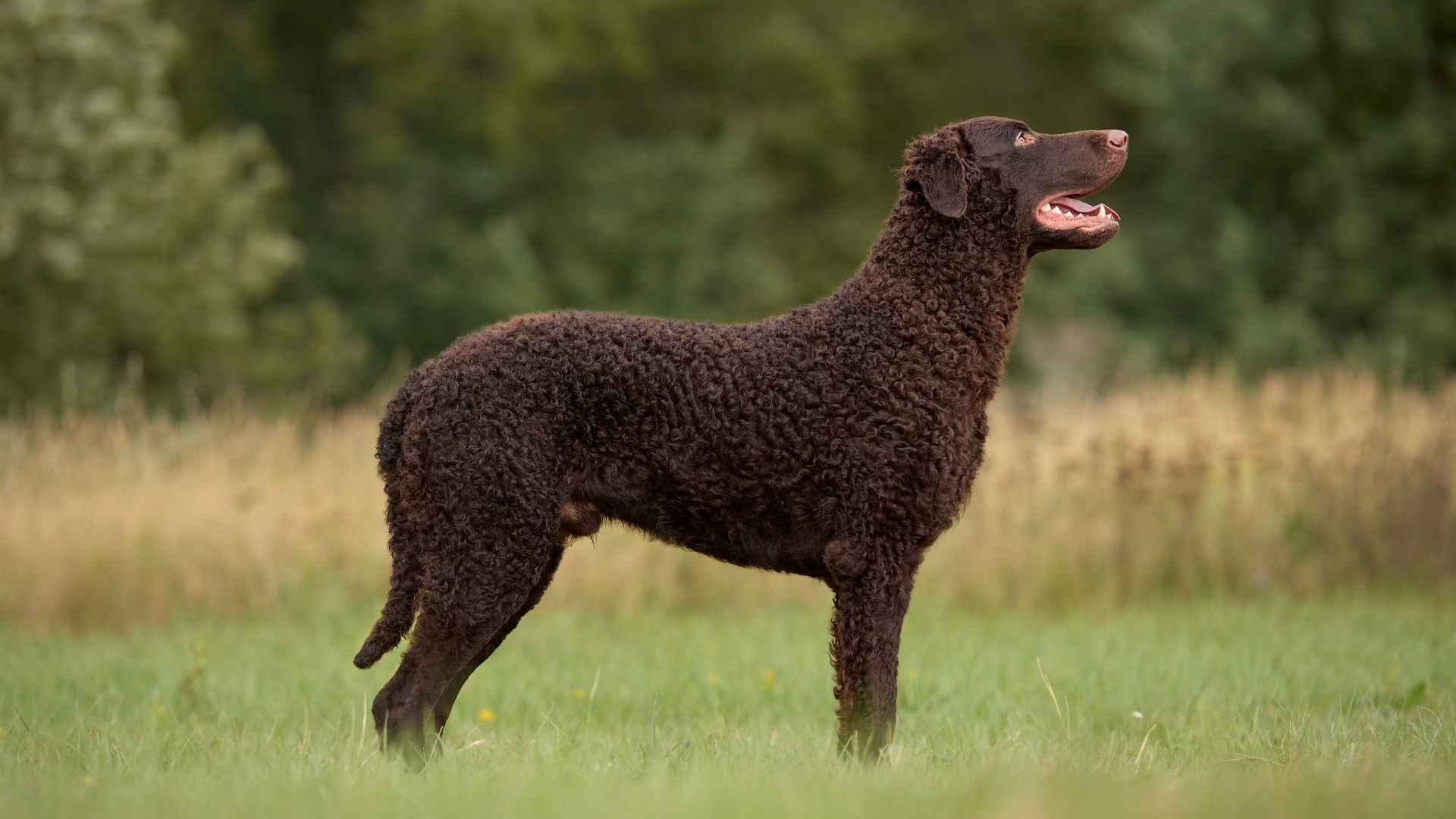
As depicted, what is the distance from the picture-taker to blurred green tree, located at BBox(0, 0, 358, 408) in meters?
17.2

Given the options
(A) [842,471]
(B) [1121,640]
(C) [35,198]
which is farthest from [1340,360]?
(A) [842,471]

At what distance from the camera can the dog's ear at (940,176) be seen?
4910mm

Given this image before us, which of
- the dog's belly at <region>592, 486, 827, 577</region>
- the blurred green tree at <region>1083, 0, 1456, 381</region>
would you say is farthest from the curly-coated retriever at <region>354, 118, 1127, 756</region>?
the blurred green tree at <region>1083, 0, 1456, 381</region>

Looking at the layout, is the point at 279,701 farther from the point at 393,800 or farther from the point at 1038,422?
the point at 1038,422

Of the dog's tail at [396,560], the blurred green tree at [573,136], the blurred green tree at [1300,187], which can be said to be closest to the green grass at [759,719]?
the dog's tail at [396,560]

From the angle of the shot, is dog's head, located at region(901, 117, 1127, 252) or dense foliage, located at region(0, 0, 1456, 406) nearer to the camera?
dog's head, located at region(901, 117, 1127, 252)

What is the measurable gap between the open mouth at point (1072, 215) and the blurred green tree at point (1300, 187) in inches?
602

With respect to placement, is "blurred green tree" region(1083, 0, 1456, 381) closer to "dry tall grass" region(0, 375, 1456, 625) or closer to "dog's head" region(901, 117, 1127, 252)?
"dry tall grass" region(0, 375, 1456, 625)

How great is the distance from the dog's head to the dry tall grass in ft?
14.5

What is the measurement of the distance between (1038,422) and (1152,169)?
19.9m

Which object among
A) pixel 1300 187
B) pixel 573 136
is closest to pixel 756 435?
pixel 1300 187

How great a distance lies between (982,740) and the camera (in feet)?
17.4

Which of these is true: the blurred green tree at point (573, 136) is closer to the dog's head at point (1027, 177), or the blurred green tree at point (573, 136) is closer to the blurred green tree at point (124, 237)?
the blurred green tree at point (124, 237)

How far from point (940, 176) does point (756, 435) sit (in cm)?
105
